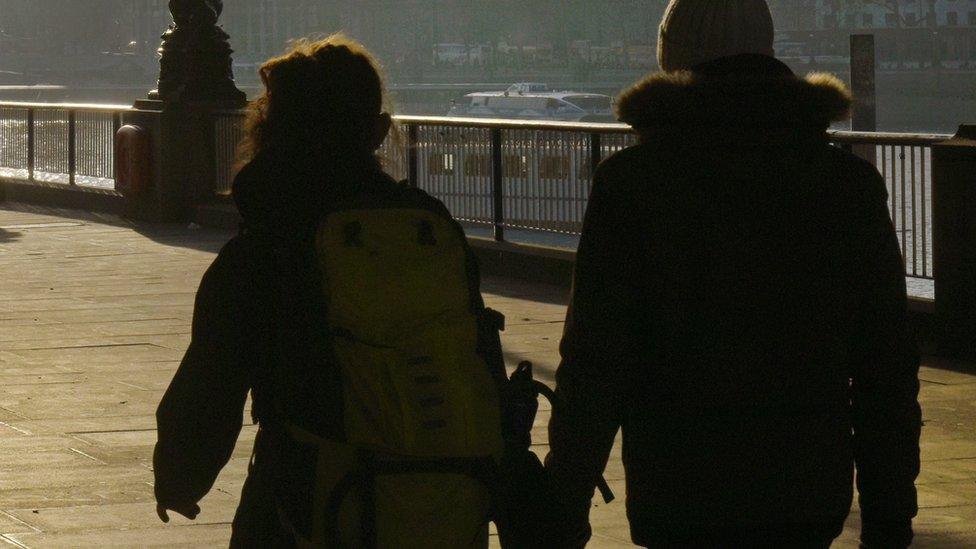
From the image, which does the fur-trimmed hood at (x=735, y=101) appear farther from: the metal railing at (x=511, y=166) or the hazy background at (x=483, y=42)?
the hazy background at (x=483, y=42)

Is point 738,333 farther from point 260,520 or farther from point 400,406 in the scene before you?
point 260,520

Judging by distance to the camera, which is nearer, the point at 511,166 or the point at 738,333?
the point at 738,333

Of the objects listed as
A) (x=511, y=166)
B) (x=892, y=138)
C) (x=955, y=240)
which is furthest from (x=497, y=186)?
(x=955, y=240)

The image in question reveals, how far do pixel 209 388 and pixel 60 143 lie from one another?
58.3ft

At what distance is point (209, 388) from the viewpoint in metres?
2.73

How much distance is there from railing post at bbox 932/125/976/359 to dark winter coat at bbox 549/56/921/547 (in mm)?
6443

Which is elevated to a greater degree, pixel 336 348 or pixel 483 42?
pixel 483 42

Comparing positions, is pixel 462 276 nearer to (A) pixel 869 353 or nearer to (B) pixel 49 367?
(A) pixel 869 353

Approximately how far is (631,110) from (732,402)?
461mm

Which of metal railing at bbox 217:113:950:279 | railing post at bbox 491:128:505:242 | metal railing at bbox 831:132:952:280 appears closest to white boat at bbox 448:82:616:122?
metal railing at bbox 217:113:950:279

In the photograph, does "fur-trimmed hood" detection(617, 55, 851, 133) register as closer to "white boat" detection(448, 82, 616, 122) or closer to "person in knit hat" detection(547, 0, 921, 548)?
"person in knit hat" detection(547, 0, 921, 548)

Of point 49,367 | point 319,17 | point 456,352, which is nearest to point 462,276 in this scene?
point 456,352

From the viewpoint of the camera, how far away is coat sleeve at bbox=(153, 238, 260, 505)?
2.69 m

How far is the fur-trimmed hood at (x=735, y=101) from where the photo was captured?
2705mm
